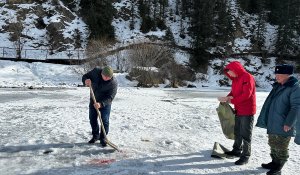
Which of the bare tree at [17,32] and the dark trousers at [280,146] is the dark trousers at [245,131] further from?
the bare tree at [17,32]

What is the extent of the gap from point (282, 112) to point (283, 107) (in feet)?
0.26

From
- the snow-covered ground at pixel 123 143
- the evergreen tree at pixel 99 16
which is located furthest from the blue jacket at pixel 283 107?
the evergreen tree at pixel 99 16

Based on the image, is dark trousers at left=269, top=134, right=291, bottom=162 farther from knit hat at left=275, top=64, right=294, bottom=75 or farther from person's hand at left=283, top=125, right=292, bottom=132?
knit hat at left=275, top=64, right=294, bottom=75

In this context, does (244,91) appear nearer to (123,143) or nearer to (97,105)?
(97,105)

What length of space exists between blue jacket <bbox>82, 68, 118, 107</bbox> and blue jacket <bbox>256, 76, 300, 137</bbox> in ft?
9.26

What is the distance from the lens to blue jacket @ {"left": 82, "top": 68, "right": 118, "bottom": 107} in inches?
280

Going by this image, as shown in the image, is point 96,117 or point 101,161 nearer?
point 101,161

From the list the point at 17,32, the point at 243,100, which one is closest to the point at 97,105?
the point at 243,100

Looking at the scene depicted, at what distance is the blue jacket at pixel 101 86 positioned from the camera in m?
7.11

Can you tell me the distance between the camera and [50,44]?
38.8 meters

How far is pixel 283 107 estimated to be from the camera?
18.7 feet

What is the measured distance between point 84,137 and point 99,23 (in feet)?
120

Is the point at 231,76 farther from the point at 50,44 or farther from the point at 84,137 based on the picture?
the point at 50,44

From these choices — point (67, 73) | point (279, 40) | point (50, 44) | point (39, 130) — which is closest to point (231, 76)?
point (39, 130)
